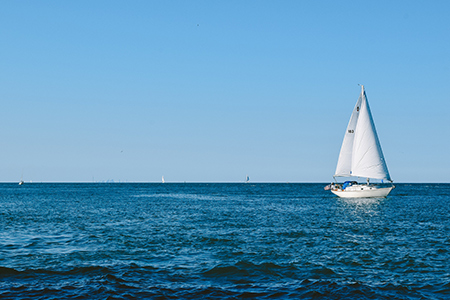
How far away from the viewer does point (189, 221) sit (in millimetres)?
47500

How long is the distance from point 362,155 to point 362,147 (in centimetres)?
157

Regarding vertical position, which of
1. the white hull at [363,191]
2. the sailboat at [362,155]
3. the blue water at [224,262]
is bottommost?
the blue water at [224,262]

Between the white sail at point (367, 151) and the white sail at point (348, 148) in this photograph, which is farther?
the white sail at point (348, 148)

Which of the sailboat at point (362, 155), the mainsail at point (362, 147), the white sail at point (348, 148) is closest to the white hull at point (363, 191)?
the sailboat at point (362, 155)

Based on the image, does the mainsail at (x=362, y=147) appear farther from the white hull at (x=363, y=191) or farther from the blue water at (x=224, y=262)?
the blue water at (x=224, y=262)

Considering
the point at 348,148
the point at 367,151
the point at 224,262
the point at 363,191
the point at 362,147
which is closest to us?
the point at 224,262

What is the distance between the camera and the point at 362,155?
273ft

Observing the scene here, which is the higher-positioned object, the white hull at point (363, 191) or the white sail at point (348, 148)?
the white sail at point (348, 148)

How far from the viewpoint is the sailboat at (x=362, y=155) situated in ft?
272

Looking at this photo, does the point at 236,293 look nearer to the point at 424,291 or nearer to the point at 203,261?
the point at 203,261

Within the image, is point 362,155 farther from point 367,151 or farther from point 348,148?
point 348,148

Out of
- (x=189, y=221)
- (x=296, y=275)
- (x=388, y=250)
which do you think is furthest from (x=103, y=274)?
(x=189, y=221)

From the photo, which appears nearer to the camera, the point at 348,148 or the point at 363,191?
the point at 363,191

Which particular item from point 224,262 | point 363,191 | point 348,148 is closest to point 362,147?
point 348,148
